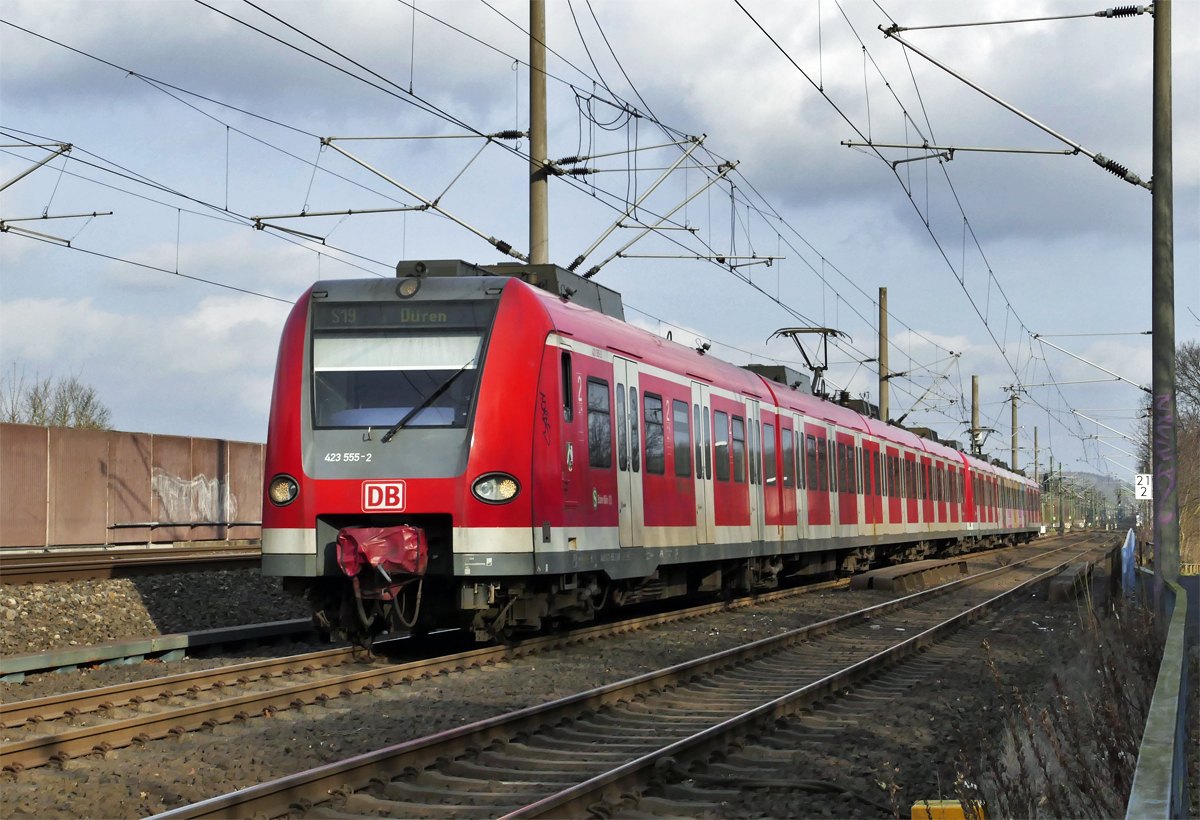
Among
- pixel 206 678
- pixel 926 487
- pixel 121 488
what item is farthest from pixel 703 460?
pixel 926 487

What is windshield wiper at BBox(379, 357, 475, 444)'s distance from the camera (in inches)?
424

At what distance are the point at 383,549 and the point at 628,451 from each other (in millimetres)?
3511

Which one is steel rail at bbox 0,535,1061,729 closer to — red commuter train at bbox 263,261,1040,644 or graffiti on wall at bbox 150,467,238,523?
red commuter train at bbox 263,261,1040,644

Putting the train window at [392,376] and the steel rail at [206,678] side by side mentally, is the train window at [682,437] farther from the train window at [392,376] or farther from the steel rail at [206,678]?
the train window at [392,376]

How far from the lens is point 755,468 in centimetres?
1812

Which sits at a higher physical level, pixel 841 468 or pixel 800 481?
pixel 841 468

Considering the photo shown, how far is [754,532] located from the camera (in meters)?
17.9

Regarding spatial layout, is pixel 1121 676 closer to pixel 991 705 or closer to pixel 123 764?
pixel 991 705

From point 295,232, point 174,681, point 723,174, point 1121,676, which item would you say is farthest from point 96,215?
point 1121,676

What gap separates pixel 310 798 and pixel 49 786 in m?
1.42

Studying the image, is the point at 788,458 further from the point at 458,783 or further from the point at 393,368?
the point at 458,783

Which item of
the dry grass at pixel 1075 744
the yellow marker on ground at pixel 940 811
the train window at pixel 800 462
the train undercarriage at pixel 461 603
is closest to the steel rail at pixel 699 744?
the dry grass at pixel 1075 744

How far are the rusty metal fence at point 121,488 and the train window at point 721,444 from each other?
1403 cm

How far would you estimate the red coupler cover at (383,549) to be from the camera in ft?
34.4
